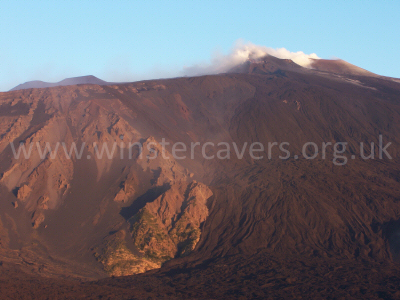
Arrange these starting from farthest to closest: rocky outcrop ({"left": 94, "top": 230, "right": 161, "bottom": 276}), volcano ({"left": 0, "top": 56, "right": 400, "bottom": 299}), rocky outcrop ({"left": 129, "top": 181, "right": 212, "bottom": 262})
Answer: rocky outcrop ({"left": 129, "top": 181, "right": 212, "bottom": 262}) → rocky outcrop ({"left": 94, "top": 230, "right": 161, "bottom": 276}) → volcano ({"left": 0, "top": 56, "right": 400, "bottom": 299})

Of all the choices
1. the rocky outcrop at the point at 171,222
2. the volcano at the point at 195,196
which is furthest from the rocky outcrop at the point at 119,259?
the rocky outcrop at the point at 171,222

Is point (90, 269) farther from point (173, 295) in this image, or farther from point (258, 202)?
point (258, 202)

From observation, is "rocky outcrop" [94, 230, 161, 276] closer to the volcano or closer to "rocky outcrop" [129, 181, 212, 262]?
the volcano

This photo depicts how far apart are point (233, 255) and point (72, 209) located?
23183 millimetres

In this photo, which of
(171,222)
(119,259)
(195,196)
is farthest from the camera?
(195,196)

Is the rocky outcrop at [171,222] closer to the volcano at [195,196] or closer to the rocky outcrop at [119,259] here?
the volcano at [195,196]

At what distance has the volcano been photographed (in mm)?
41375

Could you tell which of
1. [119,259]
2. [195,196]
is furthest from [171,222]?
[119,259]

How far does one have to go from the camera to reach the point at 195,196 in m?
56.1

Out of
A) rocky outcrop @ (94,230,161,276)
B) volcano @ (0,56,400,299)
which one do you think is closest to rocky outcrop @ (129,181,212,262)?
volcano @ (0,56,400,299)

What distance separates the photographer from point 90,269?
148 ft

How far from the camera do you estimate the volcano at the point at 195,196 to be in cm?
4138

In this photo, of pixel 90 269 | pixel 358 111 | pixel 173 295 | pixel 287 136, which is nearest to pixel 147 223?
pixel 90 269

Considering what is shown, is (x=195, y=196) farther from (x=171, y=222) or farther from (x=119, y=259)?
(x=119, y=259)
